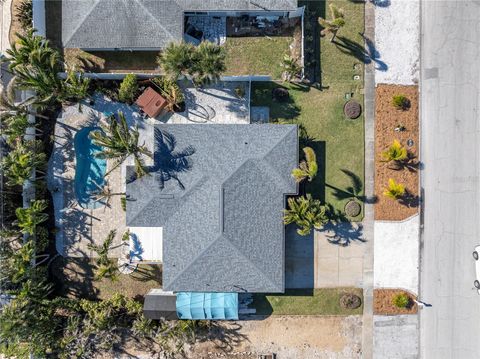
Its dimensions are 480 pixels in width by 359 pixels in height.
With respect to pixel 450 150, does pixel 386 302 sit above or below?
below

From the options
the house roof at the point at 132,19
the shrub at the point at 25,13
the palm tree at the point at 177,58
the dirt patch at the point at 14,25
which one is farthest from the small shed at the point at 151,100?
the dirt patch at the point at 14,25

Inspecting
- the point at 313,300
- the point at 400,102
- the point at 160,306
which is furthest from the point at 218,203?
the point at 400,102

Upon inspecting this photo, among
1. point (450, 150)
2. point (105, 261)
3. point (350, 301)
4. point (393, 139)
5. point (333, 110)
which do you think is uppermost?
point (333, 110)

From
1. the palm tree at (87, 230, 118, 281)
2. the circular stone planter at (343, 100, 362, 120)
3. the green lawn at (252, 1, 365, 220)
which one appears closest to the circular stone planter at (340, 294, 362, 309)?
the green lawn at (252, 1, 365, 220)

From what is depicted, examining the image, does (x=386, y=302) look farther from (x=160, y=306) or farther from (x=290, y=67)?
(x=290, y=67)

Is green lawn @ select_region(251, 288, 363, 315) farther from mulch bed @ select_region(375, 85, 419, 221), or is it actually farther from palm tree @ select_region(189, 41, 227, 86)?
palm tree @ select_region(189, 41, 227, 86)
